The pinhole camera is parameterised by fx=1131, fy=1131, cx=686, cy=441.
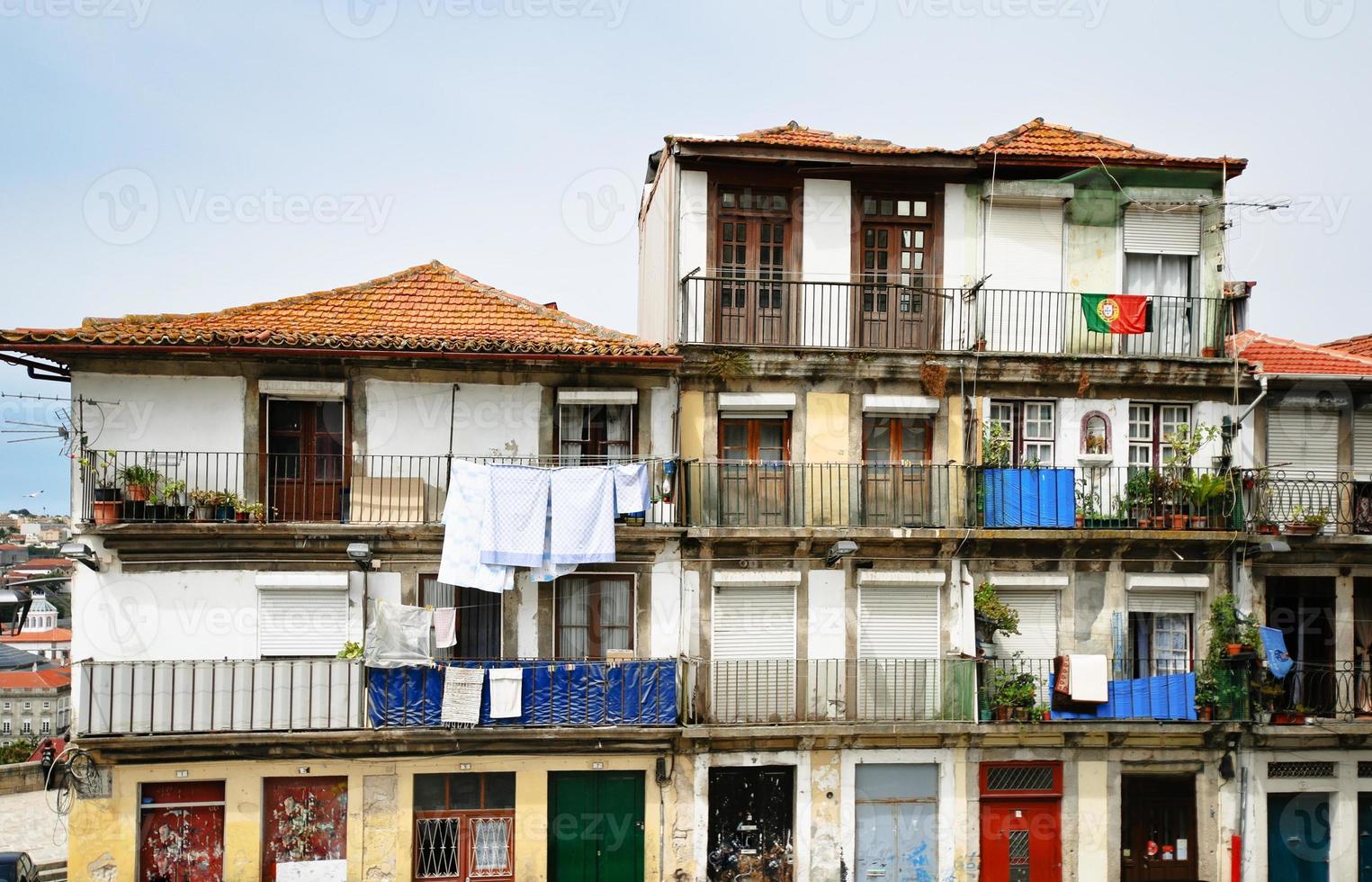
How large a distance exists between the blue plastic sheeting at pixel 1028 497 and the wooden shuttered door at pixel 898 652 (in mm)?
1778

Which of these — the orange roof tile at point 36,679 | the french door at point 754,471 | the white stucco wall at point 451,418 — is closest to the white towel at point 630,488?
the french door at point 754,471

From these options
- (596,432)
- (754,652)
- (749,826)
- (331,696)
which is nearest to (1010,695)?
(754,652)

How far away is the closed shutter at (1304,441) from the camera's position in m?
20.6

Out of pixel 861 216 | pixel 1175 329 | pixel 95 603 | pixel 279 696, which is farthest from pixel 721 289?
pixel 95 603

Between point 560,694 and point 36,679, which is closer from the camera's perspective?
point 560,694

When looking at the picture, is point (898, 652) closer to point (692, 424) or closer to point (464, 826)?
point (692, 424)

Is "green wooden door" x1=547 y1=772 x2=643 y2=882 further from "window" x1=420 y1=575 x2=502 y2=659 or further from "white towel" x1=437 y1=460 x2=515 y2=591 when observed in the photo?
"white towel" x1=437 y1=460 x2=515 y2=591

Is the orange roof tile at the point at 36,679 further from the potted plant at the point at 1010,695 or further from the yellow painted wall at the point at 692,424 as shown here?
the potted plant at the point at 1010,695

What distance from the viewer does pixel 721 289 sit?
1953cm

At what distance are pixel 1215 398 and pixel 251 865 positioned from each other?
18204 millimetres

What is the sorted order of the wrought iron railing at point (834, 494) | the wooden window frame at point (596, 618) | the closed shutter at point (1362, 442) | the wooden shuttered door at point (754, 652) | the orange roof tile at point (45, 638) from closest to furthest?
the wooden shuttered door at point (754, 652) < the wooden window frame at point (596, 618) < the wrought iron railing at point (834, 494) < the closed shutter at point (1362, 442) < the orange roof tile at point (45, 638)

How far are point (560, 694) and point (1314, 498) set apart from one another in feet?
45.7

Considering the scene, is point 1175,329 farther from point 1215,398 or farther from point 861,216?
point 861,216

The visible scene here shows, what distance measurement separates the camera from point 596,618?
19078mm
